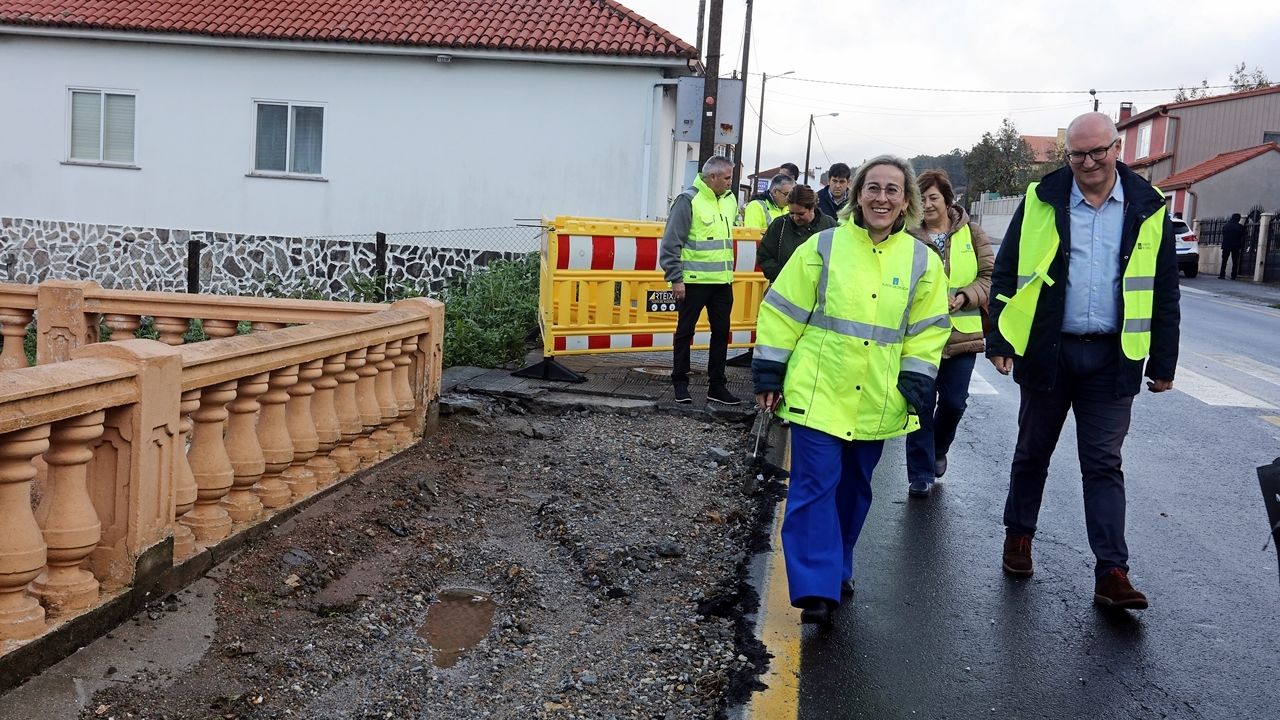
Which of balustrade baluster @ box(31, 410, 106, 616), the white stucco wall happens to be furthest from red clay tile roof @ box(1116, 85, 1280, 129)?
balustrade baluster @ box(31, 410, 106, 616)

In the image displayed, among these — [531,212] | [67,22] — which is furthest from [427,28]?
[67,22]

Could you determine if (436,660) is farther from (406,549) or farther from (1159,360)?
(1159,360)

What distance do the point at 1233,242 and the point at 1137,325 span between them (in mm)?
36255

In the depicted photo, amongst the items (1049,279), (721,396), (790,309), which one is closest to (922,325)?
(790,309)

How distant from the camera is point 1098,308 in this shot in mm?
5359

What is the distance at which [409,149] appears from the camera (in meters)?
19.0

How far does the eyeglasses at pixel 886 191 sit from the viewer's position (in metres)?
4.88

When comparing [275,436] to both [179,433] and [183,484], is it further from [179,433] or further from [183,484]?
[179,433]

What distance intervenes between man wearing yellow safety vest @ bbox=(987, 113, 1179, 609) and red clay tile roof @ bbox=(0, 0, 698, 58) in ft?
42.6

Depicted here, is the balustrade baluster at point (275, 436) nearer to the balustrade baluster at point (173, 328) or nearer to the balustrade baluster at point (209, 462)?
the balustrade baluster at point (209, 462)

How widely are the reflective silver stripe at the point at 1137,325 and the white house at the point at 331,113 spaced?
1327cm

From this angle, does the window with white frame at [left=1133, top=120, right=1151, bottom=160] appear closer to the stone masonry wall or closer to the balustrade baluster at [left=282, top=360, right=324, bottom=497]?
the stone masonry wall

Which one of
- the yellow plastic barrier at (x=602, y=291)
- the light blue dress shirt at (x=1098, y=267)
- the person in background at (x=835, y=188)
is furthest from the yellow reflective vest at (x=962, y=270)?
the person in background at (x=835, y=188)

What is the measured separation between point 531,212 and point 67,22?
7.75 metres
